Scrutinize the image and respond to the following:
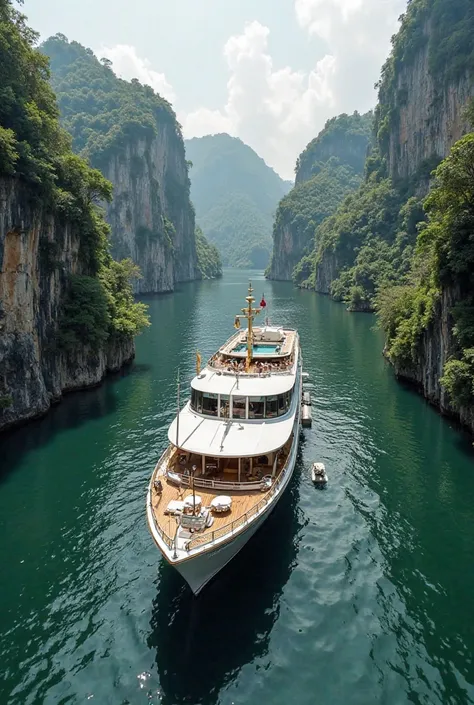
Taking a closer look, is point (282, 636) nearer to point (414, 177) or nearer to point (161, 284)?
point (414, 177)

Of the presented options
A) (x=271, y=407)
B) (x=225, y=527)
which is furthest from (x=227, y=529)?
(x=271, y=407)

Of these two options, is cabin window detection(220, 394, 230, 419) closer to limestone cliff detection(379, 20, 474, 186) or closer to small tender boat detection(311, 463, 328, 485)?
small tender boat detection(311, 463, 328, 485)

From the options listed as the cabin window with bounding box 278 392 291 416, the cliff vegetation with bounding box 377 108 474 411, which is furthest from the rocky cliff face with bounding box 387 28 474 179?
the cabin window with bounding box 278 392 291 416

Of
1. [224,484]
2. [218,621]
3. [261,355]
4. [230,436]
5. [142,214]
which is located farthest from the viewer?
[142,214]

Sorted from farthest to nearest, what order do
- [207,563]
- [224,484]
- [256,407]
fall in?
[256,407] → [224,484] → [207,563]

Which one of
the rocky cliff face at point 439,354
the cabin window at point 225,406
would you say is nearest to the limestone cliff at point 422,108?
the rocky cliff face at point 439,354

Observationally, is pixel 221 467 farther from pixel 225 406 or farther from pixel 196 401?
pixel 196 401

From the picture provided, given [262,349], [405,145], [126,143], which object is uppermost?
[126,143]
